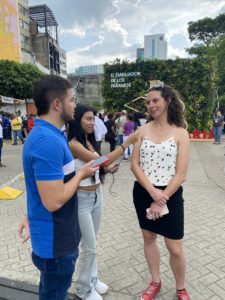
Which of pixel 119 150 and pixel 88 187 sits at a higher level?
pixel 119 150

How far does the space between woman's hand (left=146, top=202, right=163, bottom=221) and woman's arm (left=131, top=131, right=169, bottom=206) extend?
0.15ft

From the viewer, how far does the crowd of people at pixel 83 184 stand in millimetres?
1526

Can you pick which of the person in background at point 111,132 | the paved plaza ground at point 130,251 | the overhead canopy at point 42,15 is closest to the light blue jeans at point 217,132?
the person in background at point 111,132

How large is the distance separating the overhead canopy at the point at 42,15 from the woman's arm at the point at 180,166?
5893 cm

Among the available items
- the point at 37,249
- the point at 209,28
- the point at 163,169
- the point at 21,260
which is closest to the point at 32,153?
the point at 37,249

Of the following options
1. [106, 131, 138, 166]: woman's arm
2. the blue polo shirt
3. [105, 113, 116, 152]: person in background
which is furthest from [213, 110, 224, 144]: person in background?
the blue polo shirt

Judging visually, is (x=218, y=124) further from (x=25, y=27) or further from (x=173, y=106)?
(x=25, y=27)

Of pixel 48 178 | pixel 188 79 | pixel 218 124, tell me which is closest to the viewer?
pixel 48 178

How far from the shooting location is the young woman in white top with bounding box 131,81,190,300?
2.26m

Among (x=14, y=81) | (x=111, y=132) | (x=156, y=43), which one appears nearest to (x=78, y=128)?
(x=111, y=132)

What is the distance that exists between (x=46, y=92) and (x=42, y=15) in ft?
205

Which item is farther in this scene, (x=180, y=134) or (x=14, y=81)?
(x=14, y=81)

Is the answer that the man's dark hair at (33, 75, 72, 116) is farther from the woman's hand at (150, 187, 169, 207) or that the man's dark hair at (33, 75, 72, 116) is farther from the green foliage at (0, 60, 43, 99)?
the green foliage at (0, 60, 43, 99)

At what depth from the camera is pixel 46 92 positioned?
156 cm
